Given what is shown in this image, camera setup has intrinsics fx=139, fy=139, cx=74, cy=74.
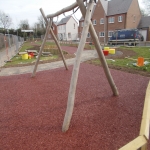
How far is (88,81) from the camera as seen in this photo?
5590 millimetres

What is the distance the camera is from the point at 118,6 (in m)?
30.4

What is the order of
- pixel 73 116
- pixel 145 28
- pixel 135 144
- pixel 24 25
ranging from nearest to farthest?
pixel 135 144 → pixel 73 116 → pixel 145 28 → pixel 24 25

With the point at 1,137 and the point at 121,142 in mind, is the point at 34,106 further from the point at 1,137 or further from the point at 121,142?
the point at 121,142

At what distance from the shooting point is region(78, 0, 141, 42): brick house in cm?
2830

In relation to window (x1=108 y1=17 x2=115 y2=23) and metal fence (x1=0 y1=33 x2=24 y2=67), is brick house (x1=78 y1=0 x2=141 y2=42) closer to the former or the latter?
window (x1=108 y1=17 x2=115 y2=23)

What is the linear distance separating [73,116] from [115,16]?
30.9 metres

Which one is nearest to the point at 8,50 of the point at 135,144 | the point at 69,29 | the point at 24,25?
the point at 135,144

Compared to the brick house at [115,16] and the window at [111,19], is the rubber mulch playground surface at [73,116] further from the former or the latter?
the window at [111,19]

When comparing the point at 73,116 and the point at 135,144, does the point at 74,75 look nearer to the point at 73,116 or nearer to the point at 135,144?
the point at 73,116

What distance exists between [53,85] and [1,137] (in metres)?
2.89

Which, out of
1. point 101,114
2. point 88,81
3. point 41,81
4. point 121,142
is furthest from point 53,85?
point 121,142

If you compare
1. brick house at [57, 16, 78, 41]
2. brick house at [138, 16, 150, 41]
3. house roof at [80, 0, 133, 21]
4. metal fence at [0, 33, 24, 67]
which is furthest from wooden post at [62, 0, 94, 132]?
brick house at [57, 16, 78, 41]

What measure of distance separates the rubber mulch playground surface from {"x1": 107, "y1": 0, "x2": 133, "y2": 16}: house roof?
27.9 meters

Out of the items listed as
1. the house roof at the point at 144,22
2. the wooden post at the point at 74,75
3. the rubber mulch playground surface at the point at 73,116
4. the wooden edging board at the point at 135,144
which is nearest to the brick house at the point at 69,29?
the house roof at the point at 144,22
